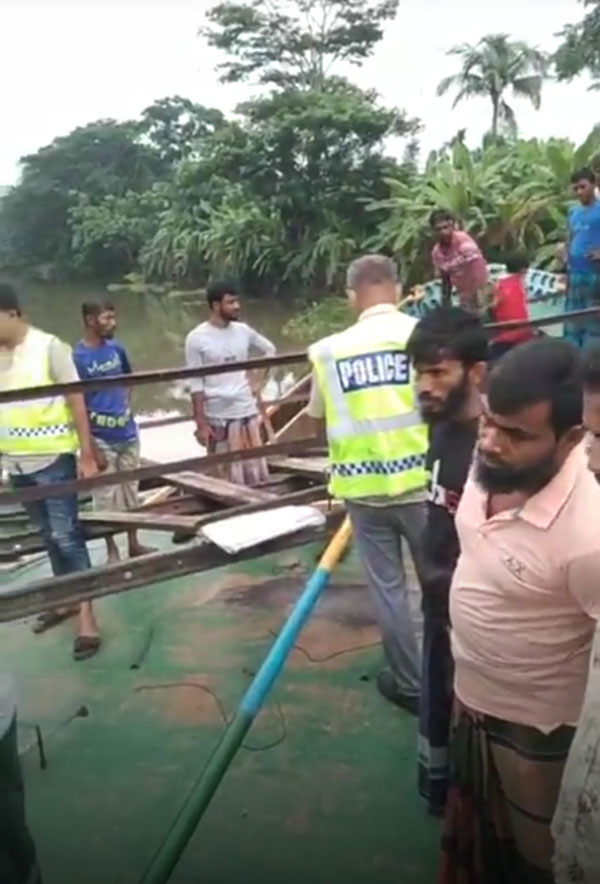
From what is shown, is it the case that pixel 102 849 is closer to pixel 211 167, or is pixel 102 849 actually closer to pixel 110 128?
pixel 211 167

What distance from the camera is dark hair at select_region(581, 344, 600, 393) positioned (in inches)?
80.6

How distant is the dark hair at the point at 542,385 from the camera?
175 cm

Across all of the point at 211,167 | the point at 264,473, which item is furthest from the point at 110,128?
the point at 264,473

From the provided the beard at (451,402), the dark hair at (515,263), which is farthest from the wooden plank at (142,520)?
the dark hair at (515,263)

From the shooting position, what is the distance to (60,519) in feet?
12.5

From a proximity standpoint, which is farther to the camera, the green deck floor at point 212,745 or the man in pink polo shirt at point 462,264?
the man in pink polo shirt at point 462,264

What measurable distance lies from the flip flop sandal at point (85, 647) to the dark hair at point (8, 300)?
1.28 metres

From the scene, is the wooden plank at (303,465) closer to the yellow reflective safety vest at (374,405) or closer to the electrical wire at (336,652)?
the electrical wire at (336,652)

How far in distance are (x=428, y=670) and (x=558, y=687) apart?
33.3 inches

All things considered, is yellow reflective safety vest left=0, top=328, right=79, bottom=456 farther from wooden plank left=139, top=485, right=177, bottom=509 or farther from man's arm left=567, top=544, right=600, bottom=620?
man's arm left=567, top=544, right=600, bottom=620

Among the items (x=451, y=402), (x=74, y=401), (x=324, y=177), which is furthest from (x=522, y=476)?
(x=324, y=177)

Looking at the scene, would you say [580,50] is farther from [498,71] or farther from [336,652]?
[336,652]

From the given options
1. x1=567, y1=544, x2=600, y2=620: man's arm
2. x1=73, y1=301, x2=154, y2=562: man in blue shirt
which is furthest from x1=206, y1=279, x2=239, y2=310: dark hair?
x1=567, y1=544, x2=600, y2=620: man's arm

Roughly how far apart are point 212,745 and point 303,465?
168 centimetres
